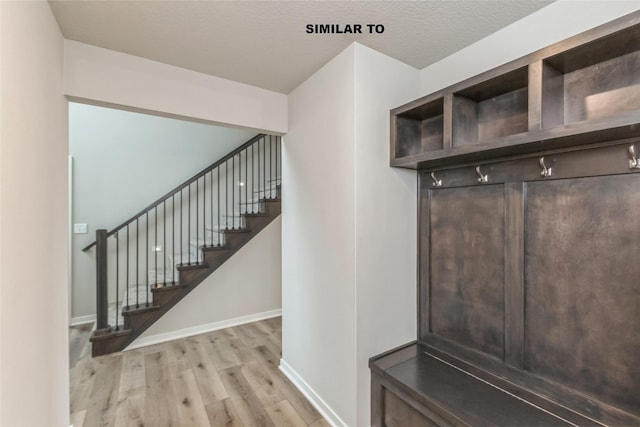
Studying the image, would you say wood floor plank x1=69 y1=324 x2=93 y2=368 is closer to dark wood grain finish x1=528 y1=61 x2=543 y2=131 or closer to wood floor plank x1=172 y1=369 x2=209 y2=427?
wood floor plank x1=172 y1=369 x2=209 y2=427

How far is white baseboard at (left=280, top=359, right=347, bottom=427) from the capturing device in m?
1.95

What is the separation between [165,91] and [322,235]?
60.1 inches

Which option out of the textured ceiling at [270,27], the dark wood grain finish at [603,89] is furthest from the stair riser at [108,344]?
the dark wood grain finish at [603,89]

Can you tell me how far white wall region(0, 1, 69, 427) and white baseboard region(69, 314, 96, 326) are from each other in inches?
92.9

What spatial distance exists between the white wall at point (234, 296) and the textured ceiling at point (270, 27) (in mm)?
2497

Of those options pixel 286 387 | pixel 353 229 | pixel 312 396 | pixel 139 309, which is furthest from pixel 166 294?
pixel 353 229

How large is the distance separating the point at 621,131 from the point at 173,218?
4170 mm

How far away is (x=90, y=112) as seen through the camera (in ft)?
11.7

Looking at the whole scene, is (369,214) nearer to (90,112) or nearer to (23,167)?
(23,167)

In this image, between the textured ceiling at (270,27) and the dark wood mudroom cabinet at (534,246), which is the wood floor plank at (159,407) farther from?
the textured ceiling at (270,27)

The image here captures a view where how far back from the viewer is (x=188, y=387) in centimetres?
237

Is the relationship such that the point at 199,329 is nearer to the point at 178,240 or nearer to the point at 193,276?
the point at 193,276

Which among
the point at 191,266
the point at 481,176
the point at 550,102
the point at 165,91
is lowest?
the point at 191,266

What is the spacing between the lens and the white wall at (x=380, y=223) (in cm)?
179
